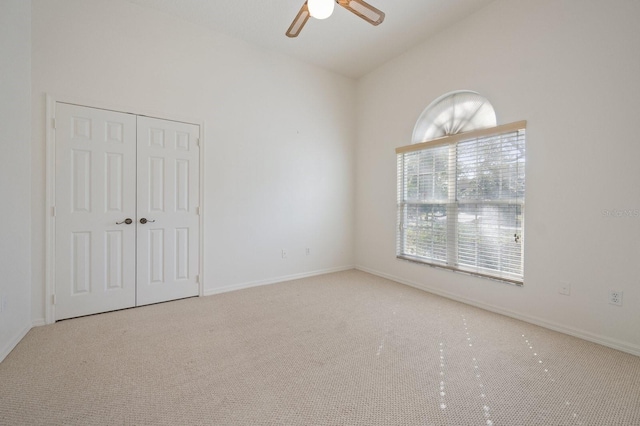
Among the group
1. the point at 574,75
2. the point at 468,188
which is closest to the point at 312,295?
the point at 468,188

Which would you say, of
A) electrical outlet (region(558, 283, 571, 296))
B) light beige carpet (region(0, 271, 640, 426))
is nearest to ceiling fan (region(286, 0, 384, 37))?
light beige carpet (region(0, 271, 640, 426))

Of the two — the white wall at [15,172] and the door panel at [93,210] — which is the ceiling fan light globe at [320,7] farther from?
the white wall at [15,172]

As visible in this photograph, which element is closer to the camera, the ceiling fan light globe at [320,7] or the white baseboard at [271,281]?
the ceiling fan light globe at [320,7]

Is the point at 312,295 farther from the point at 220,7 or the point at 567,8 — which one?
the point at 567,8

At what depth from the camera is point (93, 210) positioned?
9.38 feet

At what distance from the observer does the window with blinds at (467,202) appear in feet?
9.41

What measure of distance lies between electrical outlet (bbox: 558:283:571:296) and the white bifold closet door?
3862 mm

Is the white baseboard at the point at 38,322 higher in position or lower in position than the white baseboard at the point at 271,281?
lower

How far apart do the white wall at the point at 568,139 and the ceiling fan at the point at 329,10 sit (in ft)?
4.88

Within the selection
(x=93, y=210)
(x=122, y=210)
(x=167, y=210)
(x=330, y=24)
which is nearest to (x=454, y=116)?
(x=330, y=24)

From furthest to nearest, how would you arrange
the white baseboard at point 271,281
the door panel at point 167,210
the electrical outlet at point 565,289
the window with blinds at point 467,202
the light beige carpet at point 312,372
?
the white baseboard at point 271,281
the door panel at point 167,210
the window with blinds at point 467,202
the electrical outlet at point 565,289
the light beige carpet at point 312,372

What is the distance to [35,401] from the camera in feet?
5.24

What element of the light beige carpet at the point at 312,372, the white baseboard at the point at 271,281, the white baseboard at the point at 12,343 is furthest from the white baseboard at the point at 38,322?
the white baseboard at the point at 271,281

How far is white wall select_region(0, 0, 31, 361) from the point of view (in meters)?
2.12
